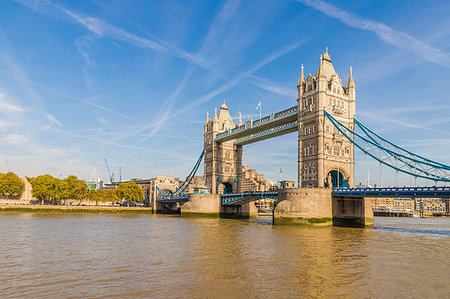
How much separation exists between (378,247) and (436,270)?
8.42 m

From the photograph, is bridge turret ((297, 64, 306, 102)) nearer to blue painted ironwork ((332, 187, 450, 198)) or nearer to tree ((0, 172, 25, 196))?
blue painted ironwork ((332, 187, 450, 198))

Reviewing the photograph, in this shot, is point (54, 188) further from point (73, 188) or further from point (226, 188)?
point (226, 188)

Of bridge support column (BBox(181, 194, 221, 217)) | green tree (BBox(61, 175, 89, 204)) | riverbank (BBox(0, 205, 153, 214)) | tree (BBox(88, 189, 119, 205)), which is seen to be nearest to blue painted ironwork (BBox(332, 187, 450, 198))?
bridge support column (BBox(181, 194, 221, 217))

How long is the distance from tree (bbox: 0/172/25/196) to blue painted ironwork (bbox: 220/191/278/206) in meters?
53.1

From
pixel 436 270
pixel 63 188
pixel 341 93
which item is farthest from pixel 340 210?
pixel 63 188

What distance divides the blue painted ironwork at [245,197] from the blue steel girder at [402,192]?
1307 cm

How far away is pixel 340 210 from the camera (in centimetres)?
4759

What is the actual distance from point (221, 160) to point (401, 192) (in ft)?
157

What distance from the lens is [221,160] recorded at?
8300cm

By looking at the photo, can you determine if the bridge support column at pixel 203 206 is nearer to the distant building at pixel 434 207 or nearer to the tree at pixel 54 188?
the tree at pixel 54 188

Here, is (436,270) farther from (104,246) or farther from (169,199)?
(169,199)

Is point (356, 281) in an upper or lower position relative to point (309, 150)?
lower

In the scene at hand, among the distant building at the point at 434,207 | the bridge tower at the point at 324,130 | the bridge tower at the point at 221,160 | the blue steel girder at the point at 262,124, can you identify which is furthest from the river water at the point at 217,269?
the distant building at the point at 434,207

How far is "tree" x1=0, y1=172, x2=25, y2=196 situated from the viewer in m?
87.2
